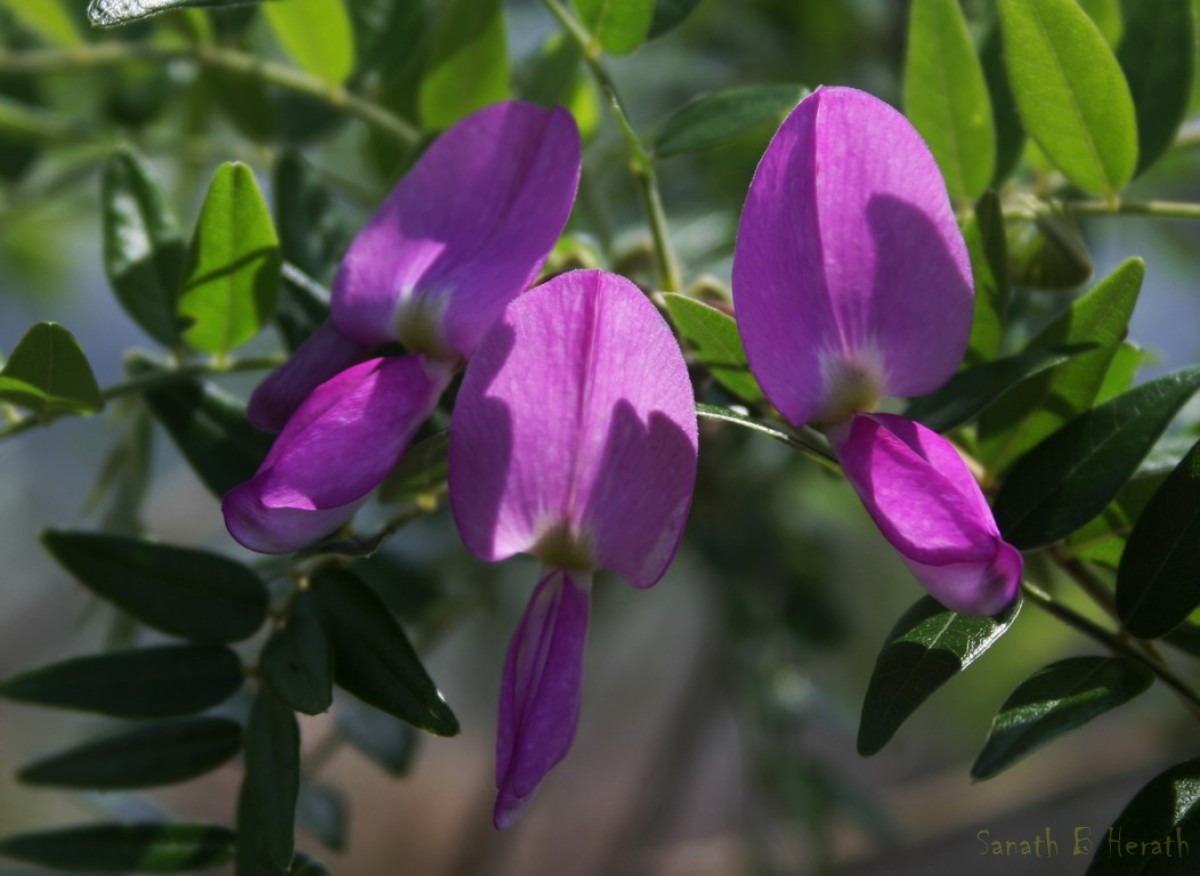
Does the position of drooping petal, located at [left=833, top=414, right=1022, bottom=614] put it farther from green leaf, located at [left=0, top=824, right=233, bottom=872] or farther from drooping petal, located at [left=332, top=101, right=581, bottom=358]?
green leaf, located at [left=0, top=824, right=233, bottom=872]

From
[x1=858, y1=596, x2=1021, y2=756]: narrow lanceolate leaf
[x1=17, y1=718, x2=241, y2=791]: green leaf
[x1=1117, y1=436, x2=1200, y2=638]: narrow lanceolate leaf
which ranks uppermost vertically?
[x1=858, y1=596, x2=1021, y2=756]: narrow lanceolate leaf

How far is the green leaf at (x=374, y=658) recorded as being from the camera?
0.45 metres

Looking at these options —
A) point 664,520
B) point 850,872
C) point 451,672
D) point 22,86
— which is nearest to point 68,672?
point 664,520

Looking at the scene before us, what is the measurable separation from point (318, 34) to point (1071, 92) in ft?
1.22

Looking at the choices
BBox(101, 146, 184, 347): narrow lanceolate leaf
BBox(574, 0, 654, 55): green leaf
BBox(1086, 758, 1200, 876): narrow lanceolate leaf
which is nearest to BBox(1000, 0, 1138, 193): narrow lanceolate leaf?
BBox(574, 0, 654, 55): green leaf

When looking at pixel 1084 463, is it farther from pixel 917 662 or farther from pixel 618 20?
pixel 618 20

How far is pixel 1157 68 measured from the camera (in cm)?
60

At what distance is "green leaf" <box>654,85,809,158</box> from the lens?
0.55 meters

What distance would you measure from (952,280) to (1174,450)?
0.60ft

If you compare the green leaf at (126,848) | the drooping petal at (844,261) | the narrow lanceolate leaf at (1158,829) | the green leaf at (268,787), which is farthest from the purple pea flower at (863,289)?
the green leaf at (126,848)

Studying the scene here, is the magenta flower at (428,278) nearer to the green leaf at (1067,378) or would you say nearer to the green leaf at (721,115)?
the green leaf at (721,115)

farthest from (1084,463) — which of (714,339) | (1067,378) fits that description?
(714,339)

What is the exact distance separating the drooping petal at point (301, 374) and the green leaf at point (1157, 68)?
0.36 m

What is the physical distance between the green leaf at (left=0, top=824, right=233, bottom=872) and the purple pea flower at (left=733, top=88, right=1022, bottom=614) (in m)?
0.32
